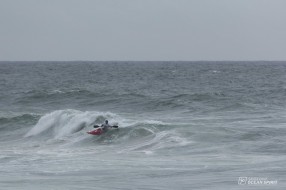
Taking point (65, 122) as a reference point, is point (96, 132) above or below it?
above

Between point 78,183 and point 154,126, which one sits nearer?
point 78,183

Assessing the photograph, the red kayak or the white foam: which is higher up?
the red kayak

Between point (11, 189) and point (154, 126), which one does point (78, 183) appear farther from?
point (154, 126)

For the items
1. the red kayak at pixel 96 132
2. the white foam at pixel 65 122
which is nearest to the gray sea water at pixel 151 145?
the white foam at pixel 65 122

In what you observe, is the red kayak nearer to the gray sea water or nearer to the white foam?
the gray sea water

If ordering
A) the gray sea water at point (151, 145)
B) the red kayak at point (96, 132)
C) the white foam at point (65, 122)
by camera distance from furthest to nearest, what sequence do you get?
the white foam at point (65, 122) → the red kayak at point (96, 132) → the gray sea water at point (151, 145)

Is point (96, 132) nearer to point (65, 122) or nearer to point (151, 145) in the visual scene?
point (151, 145)

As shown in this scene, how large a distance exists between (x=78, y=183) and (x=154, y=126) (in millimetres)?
13229

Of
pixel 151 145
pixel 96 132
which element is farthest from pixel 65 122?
pixel 151 145

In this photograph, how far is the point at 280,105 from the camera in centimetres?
3859

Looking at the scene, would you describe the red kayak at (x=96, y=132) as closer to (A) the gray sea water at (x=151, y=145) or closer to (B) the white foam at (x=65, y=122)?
(A) the gray sea water at (x=151, y=145)

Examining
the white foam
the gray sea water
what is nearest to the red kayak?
the gray sea water

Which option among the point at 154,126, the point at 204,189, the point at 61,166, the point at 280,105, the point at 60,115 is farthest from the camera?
the point at 280,105

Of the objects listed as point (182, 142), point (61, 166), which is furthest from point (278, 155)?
point (61, 166)
